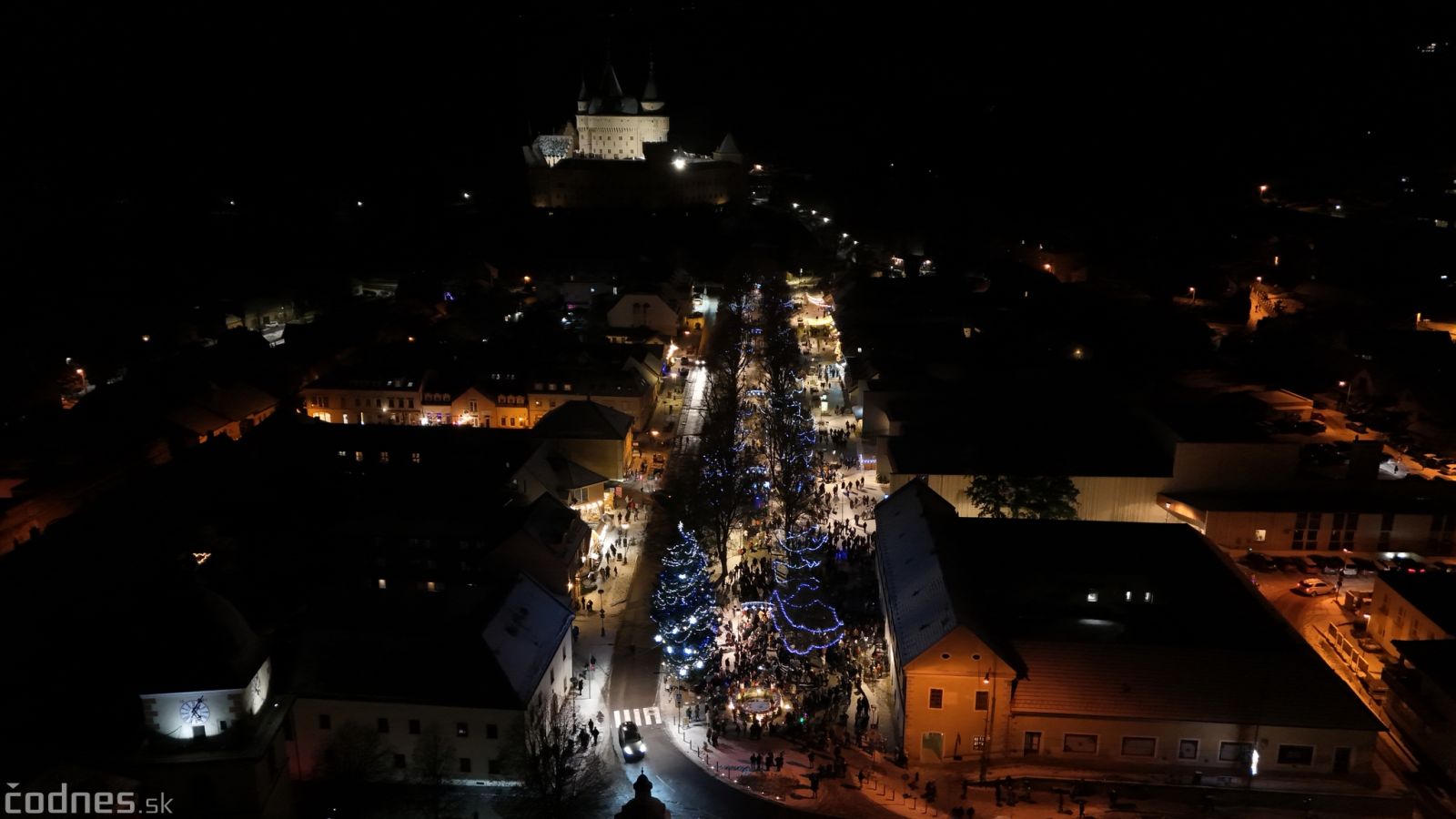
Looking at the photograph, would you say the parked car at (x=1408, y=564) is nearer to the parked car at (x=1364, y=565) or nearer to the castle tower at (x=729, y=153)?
the parked car at (x=1364, y=565)

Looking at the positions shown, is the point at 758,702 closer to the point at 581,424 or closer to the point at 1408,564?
the point at 581,424

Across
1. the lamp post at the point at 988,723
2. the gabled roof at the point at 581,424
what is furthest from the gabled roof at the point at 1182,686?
A: the gabled roof at the point at 581,424

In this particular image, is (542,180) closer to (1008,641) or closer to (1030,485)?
(1030,485)

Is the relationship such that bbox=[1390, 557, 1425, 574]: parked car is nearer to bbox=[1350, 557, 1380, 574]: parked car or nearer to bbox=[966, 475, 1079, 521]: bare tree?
bbox=[1350, 557, 1380, 574]: parked car

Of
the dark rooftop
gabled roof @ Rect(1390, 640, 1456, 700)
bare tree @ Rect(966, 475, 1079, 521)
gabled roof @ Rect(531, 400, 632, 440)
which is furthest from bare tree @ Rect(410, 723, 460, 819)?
gabled roof @ Rect(1390, 640, 1456, 700)

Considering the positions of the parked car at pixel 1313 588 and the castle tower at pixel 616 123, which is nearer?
the parked car at pixel 1313 588

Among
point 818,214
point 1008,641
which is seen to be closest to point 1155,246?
point 818,214
